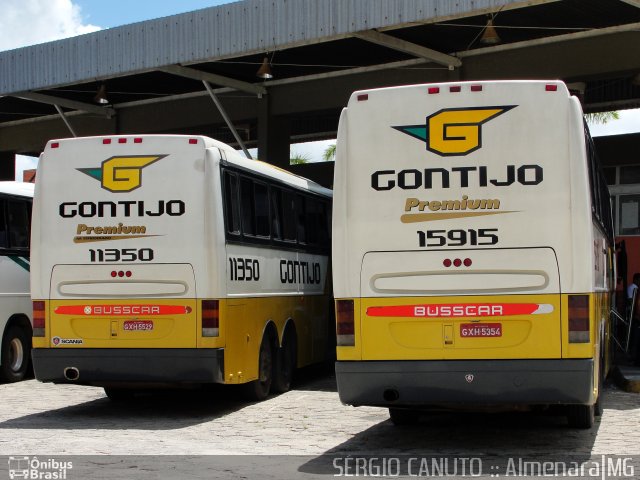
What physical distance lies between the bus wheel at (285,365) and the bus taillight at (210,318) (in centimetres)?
251

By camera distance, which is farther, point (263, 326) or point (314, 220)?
point (314, 220)

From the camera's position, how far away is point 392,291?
952 centimetres

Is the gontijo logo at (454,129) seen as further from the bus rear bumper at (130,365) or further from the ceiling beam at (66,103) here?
the ceiling beam at (66,103)

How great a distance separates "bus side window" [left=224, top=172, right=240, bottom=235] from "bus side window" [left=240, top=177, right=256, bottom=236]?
0.21 meters

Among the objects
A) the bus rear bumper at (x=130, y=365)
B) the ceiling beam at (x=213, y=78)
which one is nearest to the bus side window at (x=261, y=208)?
the bus rear bumper at (x=130, y=365)

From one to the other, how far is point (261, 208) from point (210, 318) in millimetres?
2336

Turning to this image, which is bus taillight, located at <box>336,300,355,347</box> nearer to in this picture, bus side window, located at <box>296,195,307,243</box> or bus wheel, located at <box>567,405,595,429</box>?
bus wheel, located at <box>567,405,595,429</box>

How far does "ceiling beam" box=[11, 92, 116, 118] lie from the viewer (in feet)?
84.6

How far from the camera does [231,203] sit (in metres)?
12.8

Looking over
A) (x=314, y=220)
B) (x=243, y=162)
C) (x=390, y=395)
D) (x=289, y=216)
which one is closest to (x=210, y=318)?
(x=243, y=162)

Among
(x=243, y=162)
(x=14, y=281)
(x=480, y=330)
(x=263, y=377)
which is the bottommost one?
(x=263, y=377)

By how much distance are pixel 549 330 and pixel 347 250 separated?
6.26 ft

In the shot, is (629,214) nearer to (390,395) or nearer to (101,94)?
(101,94)

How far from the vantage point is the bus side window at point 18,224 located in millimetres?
16328
